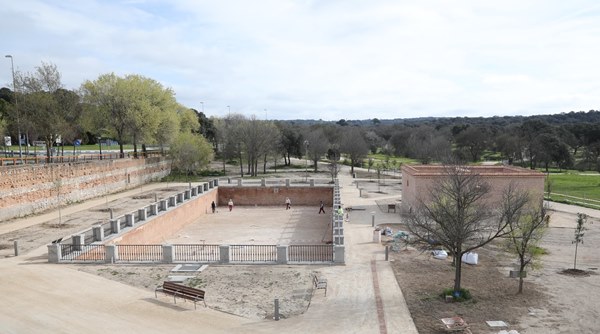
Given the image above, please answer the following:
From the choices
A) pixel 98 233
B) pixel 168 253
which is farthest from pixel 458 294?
pixel 98 233

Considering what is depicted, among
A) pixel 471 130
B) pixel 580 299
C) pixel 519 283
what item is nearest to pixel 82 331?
pixel 519 283

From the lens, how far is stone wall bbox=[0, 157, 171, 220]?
1351 inches

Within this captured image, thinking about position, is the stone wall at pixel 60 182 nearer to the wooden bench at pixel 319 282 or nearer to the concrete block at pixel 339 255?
the concrete block at pixel 339 255

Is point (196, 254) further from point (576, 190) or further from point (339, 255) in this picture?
point (576, 190)

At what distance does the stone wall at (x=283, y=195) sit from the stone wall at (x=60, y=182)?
526 inches

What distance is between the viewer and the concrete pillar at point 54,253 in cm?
2020

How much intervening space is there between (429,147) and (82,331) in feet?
234

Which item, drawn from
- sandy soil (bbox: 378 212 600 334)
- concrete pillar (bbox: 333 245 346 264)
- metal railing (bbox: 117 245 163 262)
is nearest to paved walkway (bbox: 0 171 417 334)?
concrete pillar (bbox: 333 245 346 264)

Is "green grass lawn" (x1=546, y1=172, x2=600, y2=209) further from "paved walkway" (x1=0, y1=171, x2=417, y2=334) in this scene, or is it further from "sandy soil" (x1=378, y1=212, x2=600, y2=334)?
"paved walkway" (x1=0, y1=171, x2=417, y2=334)

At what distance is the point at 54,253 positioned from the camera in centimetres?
2023

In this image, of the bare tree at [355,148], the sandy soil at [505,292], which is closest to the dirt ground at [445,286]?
the sandy soil at [505,292]

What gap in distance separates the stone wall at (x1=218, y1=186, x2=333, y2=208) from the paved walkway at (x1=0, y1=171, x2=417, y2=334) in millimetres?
23514

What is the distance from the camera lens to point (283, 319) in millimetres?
14469

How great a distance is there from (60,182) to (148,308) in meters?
28.3
